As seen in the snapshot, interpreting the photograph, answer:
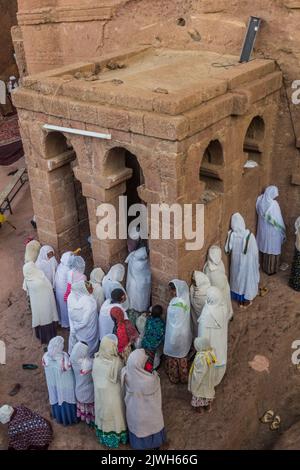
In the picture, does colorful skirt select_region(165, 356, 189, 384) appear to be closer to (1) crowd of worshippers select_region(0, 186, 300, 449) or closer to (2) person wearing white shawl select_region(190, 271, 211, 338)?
(1) crowd of worshippers select_region(0, 186, 300, 449)

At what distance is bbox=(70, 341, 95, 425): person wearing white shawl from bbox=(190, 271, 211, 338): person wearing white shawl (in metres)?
1.87

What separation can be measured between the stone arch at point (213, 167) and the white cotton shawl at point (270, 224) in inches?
52.7

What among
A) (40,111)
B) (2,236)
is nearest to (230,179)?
(40,111)

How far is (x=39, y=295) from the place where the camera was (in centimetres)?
748

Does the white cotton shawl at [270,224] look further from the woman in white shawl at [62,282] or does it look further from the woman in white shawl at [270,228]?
the woman in white shawl at [62,282]

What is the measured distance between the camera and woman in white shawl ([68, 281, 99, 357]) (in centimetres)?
670

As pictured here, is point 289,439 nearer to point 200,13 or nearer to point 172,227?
point 172,227

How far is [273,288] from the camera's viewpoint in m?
8.73

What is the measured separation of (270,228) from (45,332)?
4327 millimetres

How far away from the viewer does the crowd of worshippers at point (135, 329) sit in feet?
18.4

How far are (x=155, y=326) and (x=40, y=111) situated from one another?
12.5 ft

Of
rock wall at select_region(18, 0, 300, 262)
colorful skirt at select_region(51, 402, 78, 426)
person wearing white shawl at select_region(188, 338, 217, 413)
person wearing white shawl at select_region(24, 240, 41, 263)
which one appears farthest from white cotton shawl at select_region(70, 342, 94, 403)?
rock wall at select_region(18, 0, 300, 262)

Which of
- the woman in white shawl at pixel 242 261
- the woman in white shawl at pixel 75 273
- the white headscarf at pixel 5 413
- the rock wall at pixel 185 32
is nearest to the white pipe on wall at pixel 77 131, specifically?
the woman in white shawl at pixel 75 273

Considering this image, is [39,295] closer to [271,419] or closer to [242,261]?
[242,261]
